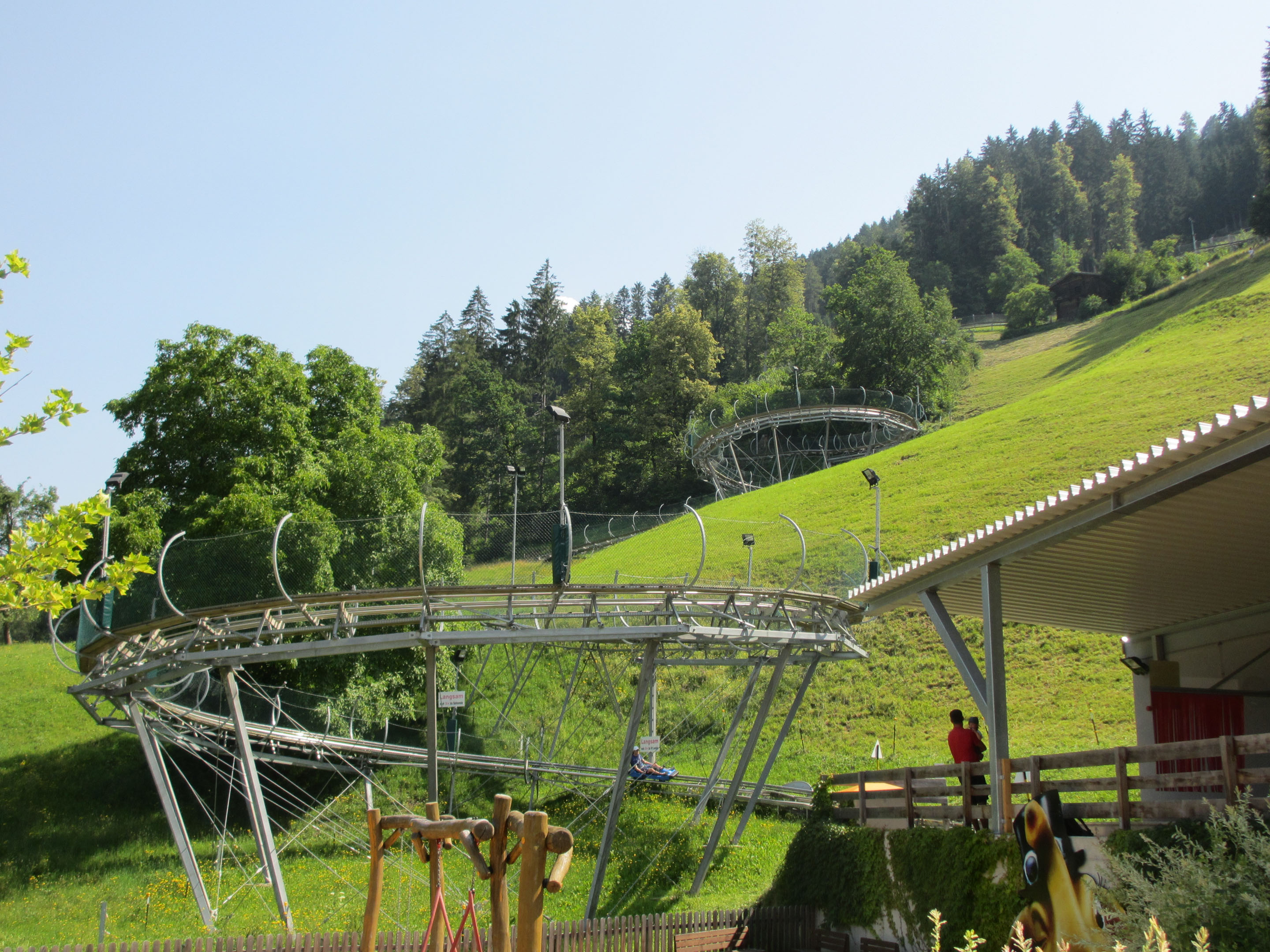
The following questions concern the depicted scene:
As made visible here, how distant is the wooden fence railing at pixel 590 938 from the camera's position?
11.7 meters

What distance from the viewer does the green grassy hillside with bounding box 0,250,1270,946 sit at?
1822cm

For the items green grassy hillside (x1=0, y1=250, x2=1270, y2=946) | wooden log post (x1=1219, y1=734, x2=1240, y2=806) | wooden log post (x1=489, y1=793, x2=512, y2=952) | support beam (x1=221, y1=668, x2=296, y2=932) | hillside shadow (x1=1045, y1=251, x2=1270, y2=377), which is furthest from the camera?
hillside shadow (x1=1045, y1=251, x2=1270, y2=377)

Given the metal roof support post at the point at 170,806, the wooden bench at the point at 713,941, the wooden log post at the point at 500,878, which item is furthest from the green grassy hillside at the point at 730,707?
the wooden log post at the point at 500,878

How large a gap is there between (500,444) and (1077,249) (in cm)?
8835

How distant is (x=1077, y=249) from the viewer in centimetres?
12388

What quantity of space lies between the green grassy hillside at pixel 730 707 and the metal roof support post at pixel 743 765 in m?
1.02

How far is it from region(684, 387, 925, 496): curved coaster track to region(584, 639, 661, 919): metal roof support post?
39.1 m

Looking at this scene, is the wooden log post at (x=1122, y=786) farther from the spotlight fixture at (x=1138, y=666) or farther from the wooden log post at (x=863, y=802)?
the spotlight fixture at (x=1138, y=666)

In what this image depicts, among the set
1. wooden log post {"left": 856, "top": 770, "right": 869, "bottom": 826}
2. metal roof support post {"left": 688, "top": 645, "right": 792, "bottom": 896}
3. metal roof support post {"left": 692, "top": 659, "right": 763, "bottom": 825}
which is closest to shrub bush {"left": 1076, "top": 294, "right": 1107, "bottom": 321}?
metal roof support post {"left": 692, "top": 659, "right": 763, "bottom": 825}

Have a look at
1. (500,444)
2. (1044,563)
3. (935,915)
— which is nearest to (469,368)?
(500,444)

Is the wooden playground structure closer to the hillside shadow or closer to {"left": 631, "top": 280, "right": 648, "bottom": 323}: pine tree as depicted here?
the hillside shadow

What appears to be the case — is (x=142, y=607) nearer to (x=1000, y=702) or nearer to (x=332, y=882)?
(x=332, y=882)

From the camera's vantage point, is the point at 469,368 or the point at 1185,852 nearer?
the point at 1185,852

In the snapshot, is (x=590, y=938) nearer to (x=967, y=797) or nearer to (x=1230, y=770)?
(x=967, y=797)
